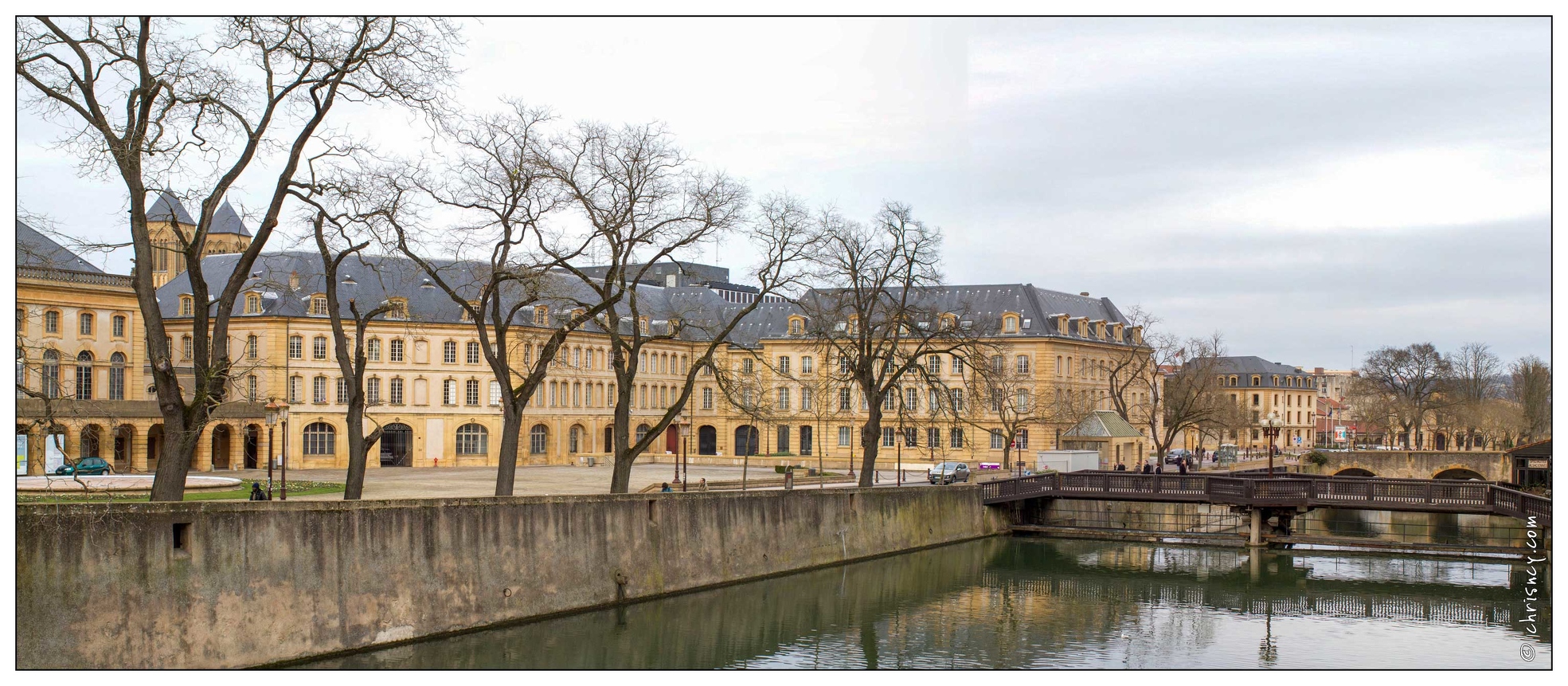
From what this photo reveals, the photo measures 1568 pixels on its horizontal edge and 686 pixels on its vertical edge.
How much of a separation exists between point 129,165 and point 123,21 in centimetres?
227

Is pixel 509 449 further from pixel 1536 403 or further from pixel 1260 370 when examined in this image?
pixel 1260 370

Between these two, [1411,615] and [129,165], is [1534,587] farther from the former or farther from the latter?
[129,165]

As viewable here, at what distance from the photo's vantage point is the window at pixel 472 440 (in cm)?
7819

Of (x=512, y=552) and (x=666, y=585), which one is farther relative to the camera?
(x=666, y=585)

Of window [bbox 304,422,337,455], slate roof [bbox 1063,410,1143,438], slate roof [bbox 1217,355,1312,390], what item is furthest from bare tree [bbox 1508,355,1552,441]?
window [bbox 304,422,337,455]

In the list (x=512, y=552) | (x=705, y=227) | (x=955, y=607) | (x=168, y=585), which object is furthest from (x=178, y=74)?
(x=955, y=607)

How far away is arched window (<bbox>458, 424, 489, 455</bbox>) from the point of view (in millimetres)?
78188

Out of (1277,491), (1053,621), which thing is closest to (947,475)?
(1277,491)

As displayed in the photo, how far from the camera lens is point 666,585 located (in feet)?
112

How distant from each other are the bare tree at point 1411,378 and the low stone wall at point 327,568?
84.6 meters

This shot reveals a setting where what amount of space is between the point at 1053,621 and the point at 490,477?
34755mm

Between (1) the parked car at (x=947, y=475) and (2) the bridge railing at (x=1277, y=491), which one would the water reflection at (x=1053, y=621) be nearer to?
(2) the bridge railing at (x=1277, y=491)

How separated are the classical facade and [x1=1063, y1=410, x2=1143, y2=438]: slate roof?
15.6 ft

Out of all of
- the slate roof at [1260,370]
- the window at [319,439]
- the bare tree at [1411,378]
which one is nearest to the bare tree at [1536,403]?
the bare tree at [1411,378]
